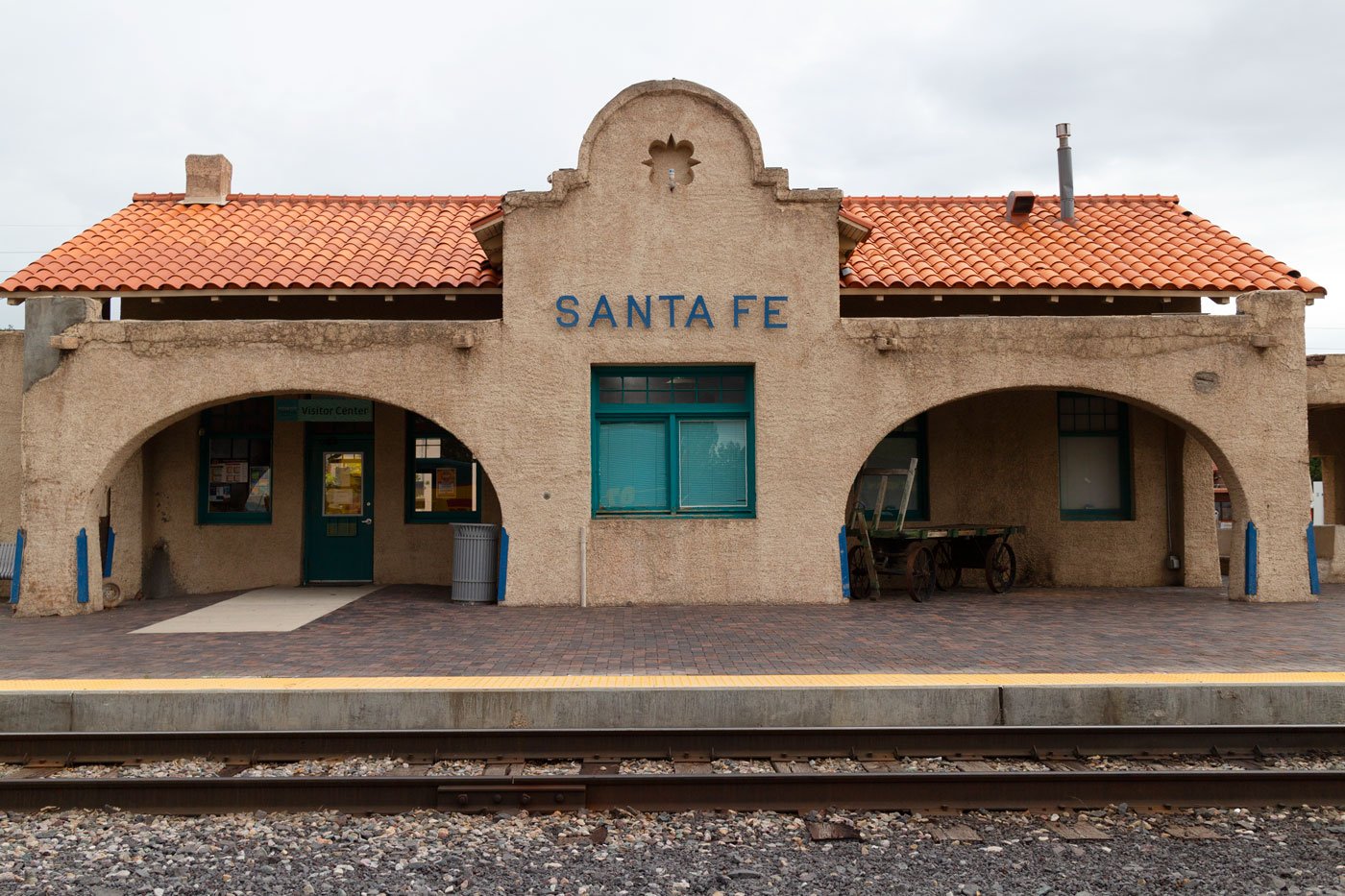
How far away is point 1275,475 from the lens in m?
12.5

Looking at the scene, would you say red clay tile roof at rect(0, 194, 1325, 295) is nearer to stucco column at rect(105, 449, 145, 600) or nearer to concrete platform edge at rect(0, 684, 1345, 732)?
stucco column at rect(105, 449, 145, 600)

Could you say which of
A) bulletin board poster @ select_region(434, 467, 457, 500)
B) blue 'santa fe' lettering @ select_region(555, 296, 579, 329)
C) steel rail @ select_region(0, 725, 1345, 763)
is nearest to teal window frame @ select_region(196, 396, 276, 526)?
bulletin board poster @ select_region(434, 467, 457, 500)

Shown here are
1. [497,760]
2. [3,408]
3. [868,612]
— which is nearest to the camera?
[497,760]

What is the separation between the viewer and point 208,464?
14.7 m

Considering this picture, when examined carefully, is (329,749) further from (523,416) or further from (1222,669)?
(1222,669)

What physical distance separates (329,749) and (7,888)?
7.18 ft

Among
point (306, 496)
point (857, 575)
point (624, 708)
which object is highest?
point (306, 496)

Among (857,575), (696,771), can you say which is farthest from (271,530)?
(696,771)

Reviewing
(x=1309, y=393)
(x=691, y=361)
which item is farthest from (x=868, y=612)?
(x=1309, y=393)

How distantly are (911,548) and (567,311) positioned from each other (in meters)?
5.54

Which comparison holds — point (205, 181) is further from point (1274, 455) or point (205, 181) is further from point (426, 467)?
point (1274, 455)

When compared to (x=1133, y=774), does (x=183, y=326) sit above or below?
above

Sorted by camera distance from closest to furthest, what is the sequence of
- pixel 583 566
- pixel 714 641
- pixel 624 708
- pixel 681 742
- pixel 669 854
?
1. pixel 669 854
2. pixel 681 742
3. pixel 624 708
4. pixel 714 641
5. pixel 583 566

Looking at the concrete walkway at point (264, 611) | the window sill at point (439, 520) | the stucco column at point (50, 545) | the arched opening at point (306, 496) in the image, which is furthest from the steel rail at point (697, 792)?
the window sill at point (439, 520)
